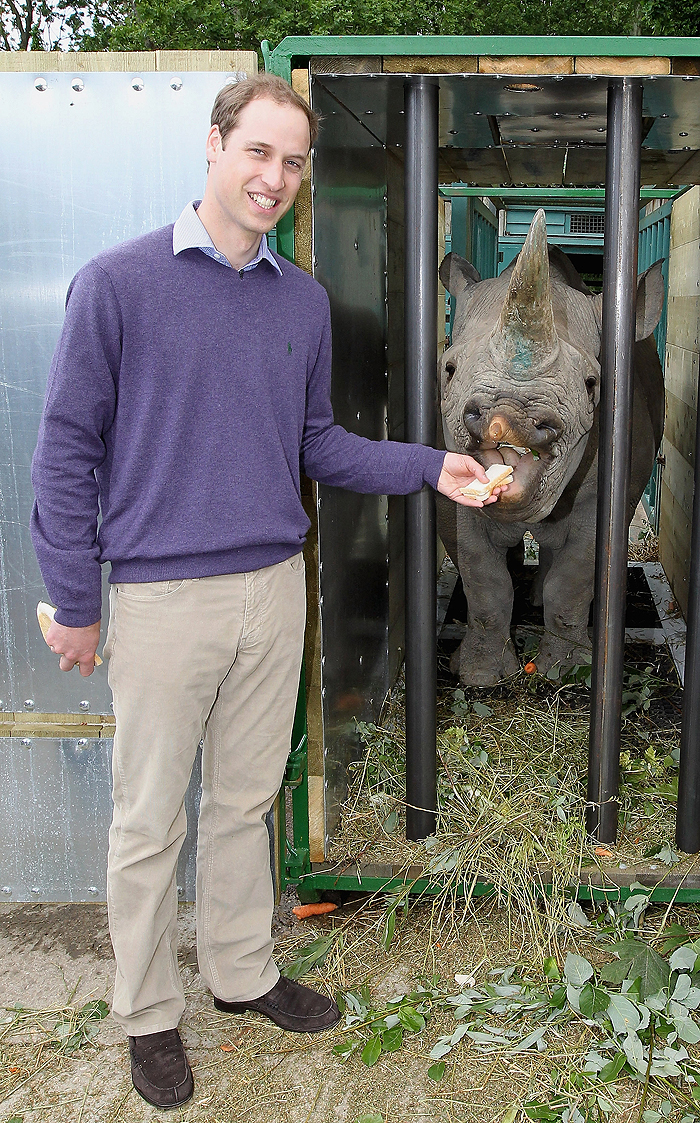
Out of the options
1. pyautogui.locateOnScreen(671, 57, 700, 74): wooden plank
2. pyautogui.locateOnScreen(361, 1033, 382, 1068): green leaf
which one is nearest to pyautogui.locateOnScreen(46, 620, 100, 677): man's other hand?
pyautogui.locateOnScreen(361, 1033, 382, 1068): green leaf

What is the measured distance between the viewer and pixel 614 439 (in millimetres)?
2719

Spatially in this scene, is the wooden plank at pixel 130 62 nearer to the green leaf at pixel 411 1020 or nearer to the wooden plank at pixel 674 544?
the green leaf at pixel 411 1020

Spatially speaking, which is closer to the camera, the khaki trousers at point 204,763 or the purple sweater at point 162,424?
the purple sweater at point 162,424

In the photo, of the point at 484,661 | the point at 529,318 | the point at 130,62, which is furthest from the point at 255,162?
the point at 484,661

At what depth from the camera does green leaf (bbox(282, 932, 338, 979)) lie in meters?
2.79

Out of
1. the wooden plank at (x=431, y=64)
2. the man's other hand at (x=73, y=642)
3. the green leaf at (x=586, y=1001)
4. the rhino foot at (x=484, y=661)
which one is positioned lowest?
the green leaf at (x=586, y=1001)

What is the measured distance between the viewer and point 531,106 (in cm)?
283

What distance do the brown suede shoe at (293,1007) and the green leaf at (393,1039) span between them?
5.2 inches

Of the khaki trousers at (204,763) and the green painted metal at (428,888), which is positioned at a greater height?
the khaki trousers at (204,763)

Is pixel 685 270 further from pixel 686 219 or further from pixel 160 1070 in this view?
pixel 160 1070

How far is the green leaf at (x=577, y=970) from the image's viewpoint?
8.62 feet

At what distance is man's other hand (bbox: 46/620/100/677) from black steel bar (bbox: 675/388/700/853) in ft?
4.99

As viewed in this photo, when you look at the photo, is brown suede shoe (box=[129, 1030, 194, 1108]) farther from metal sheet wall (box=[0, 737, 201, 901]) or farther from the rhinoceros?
the rhinoceros

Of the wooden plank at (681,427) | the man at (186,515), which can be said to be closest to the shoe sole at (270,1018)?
the man at (186,515)
